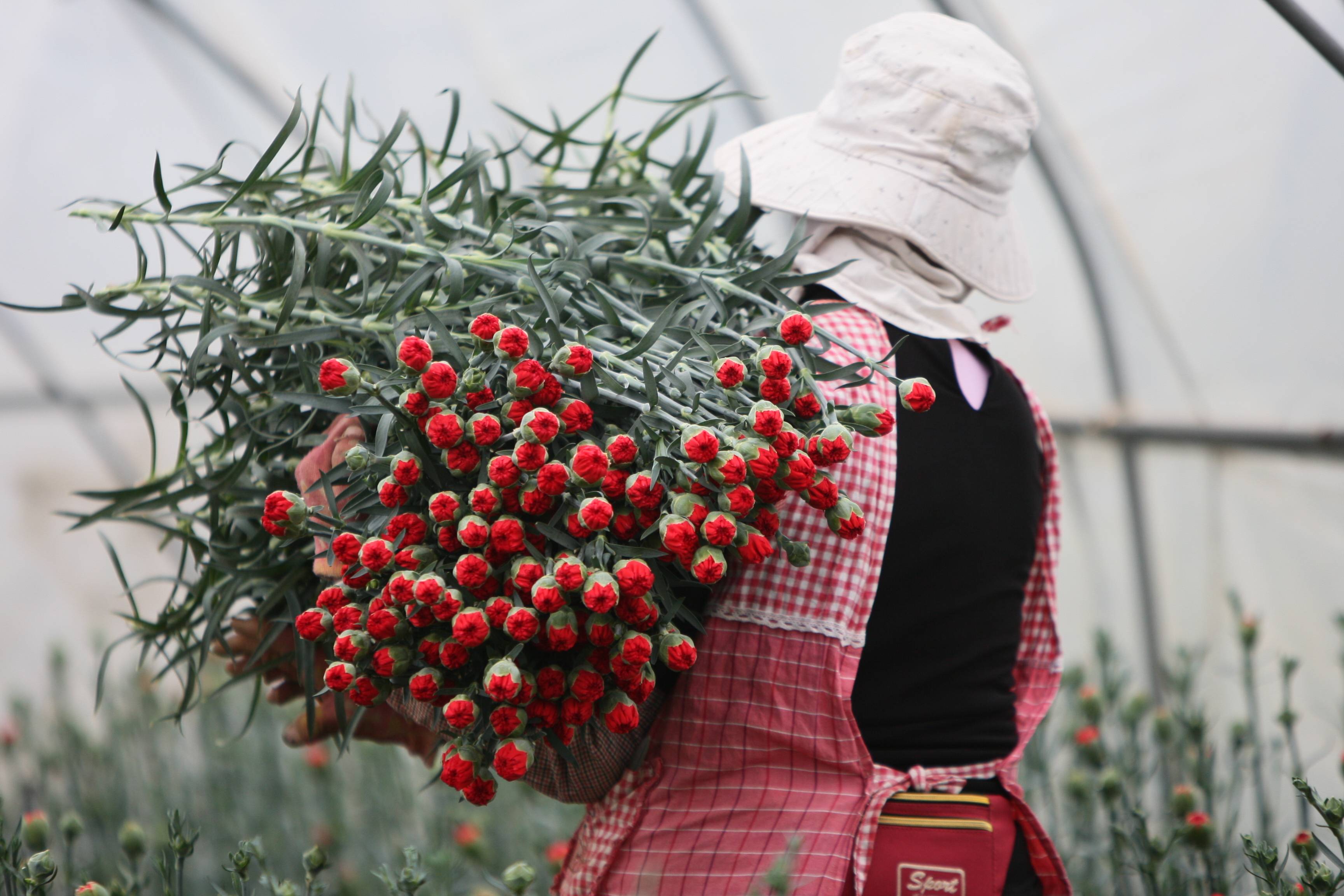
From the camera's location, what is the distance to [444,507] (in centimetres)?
60

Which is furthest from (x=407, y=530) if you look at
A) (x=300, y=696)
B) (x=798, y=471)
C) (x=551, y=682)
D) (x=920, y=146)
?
(x=920, y=146)

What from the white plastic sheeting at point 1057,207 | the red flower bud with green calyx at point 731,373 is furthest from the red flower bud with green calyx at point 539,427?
the white plastic sheeting at point 1057,207

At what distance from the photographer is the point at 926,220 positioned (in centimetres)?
79

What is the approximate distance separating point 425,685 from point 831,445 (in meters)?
0.28

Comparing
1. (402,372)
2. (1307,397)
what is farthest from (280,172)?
(1307,397)

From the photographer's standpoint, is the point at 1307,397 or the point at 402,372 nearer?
the point at 402,372

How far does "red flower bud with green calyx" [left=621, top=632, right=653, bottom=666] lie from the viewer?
58 cm

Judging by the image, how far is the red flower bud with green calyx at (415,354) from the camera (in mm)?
595

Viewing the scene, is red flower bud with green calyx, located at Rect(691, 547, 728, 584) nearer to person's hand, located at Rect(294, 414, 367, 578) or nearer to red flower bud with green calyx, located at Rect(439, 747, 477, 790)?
red flower bud with green calyx, located at Rect(439, 747, 477, 790)

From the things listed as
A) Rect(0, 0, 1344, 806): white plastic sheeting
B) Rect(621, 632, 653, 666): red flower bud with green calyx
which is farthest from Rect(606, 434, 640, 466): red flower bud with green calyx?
Rect(0, 0, 1344, 806): white plastic sheeting

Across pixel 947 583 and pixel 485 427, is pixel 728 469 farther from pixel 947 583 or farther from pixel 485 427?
pixel 947 583

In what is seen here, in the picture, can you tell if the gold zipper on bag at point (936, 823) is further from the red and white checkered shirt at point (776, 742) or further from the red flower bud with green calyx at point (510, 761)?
the red flower bud with green calyx at point (510, 761)

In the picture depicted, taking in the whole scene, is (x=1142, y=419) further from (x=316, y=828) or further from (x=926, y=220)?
(x=316, y=828)

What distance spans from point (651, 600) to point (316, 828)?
120 cm
